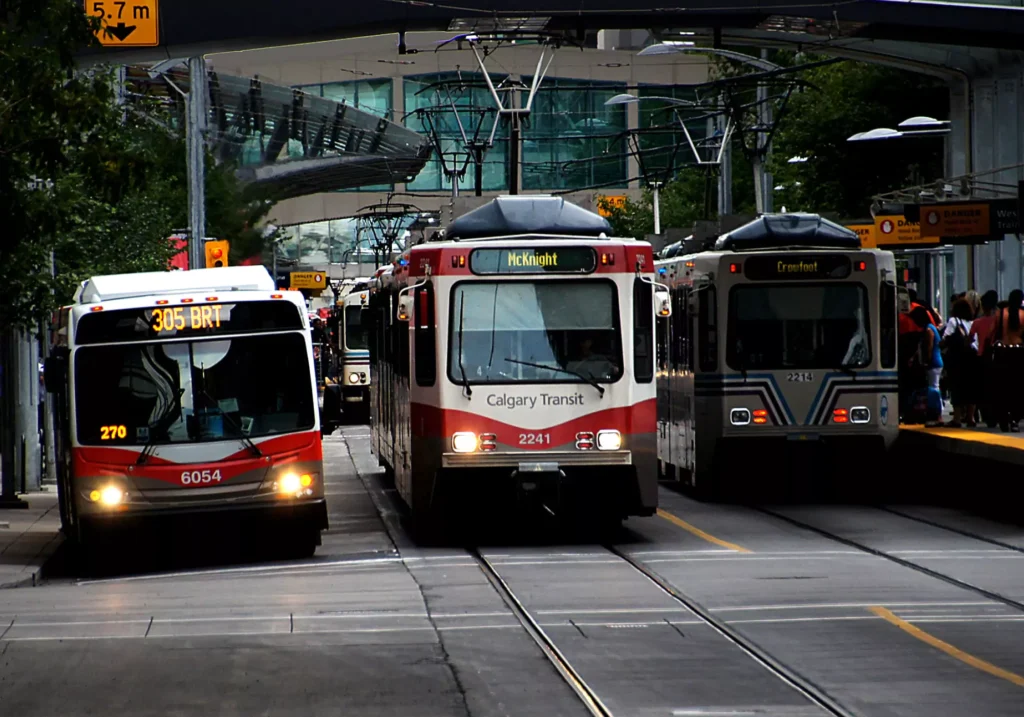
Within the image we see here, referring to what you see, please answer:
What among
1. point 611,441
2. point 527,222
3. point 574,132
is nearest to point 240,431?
point 611,441

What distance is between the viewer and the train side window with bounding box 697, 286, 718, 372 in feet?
72.8

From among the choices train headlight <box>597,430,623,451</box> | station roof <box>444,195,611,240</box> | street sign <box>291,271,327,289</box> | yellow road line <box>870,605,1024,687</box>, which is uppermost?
street sign <box>291,271,327,289</box>

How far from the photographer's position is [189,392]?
675 inches

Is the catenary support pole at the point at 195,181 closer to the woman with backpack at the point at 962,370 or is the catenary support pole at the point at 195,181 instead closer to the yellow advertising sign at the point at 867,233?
the yellow advertising sign at the point at 867,233

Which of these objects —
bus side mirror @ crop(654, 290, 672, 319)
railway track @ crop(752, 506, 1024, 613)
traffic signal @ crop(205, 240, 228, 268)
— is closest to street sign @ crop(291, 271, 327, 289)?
traffic signal @ crop(205, 240, 228, 268)

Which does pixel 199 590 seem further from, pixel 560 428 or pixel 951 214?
pixel 951 214

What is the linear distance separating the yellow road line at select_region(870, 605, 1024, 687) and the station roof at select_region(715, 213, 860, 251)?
32.8 feet

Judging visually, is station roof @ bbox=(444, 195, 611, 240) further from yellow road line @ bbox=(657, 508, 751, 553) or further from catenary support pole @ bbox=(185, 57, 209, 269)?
catenary support pole @ bbox=(185, 57, 209, 269)

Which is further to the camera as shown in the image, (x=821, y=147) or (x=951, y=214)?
(x=821, y=147)

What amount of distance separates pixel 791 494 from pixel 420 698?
44.5 feet

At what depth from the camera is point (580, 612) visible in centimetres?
1305

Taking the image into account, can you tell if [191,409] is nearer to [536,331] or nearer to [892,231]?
[536,331]

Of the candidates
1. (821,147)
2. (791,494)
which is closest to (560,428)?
(791,494)

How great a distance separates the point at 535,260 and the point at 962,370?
635cm
